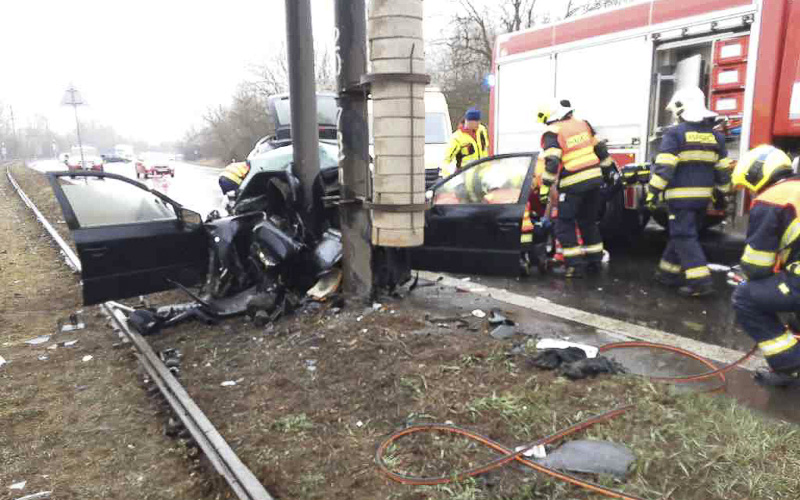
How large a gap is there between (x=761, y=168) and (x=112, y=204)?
4.85 metres

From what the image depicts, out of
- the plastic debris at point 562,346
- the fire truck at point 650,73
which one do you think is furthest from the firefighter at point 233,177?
the plastic debris at point 562,346

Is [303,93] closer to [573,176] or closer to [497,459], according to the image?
[573,176]

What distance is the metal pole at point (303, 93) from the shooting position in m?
5.33

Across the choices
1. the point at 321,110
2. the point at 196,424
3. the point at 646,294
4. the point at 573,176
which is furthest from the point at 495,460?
the point at 321,110

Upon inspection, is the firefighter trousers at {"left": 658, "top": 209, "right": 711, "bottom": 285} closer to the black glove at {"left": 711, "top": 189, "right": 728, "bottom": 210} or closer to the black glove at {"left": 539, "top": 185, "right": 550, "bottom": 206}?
the black glove at {"left": 711, "top": 189, "right": 728, "bottom": 210}

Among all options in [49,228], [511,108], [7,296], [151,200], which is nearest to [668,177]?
[511,108]

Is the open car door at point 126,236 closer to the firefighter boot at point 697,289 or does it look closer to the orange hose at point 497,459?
the orange hose at point 497,459

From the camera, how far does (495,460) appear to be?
104 inches

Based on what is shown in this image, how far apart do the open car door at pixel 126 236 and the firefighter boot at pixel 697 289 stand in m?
4.50

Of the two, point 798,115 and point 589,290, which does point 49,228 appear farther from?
point 798,115

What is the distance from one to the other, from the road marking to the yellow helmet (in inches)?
44.5

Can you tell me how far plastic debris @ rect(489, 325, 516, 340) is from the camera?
13.7ft

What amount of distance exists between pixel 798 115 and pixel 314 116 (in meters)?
A: 4.52

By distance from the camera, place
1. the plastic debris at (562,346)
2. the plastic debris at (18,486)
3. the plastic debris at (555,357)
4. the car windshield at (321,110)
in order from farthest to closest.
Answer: the car windshield at (321,110) < the plastic debris at (562,346) < the plastic debris at (555,357) < the plastic debris at (18,486)
